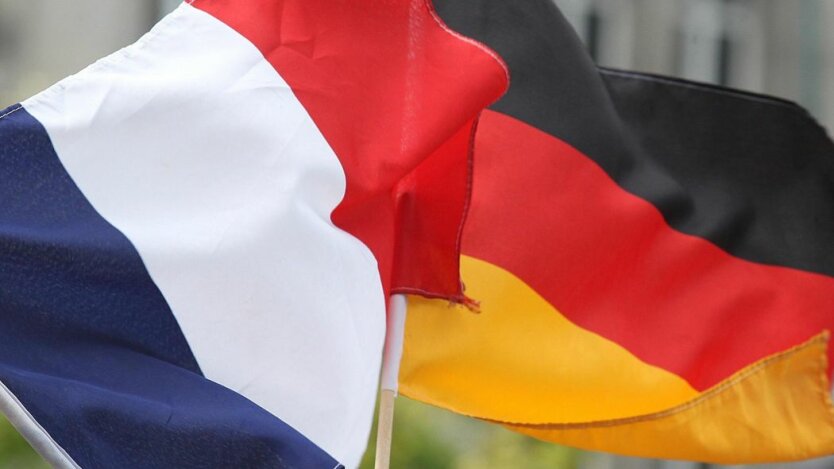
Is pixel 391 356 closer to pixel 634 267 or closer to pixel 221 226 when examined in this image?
pixel 221 226

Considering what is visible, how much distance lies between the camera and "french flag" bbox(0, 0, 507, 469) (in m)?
2.87

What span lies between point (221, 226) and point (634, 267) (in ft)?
5.33

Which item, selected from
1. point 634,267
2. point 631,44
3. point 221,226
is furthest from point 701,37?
point 221,226

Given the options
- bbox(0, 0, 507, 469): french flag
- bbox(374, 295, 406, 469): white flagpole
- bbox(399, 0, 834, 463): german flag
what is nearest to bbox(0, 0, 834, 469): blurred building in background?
bbox(399, 0, 834, 463): german flag

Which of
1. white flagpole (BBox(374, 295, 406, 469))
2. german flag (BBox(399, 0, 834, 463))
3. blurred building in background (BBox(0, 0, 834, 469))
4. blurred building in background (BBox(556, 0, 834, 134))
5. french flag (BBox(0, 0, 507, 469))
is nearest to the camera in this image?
french flag (BBox(0, 0, 507, 469))

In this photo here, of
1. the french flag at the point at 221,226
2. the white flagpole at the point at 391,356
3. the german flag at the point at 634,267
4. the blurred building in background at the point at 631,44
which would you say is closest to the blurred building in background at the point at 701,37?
the blurred building in background at the point at 631,44

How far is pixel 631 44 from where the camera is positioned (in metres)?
12.9

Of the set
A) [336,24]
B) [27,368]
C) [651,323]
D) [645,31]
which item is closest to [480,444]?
[645,31]

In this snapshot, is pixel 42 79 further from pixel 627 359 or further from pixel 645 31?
pixel 627 359

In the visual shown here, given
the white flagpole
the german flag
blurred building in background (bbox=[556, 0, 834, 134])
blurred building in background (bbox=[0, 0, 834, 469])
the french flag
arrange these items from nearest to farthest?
the french flag, the white flagpole, the german flag, blurred building in background (bbox=[0, 0, 834, 469]), blurred building in background (bbox=[556, 0, 834, 134])

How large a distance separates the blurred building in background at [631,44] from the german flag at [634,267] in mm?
6012

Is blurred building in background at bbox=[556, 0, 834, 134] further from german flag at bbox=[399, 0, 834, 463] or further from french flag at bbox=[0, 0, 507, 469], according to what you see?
french flag at bbox=[0, 0, 507, 469]

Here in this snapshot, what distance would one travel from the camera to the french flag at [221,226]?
2.87m

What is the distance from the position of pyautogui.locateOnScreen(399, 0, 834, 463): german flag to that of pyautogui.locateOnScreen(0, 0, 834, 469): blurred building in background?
6.01m
